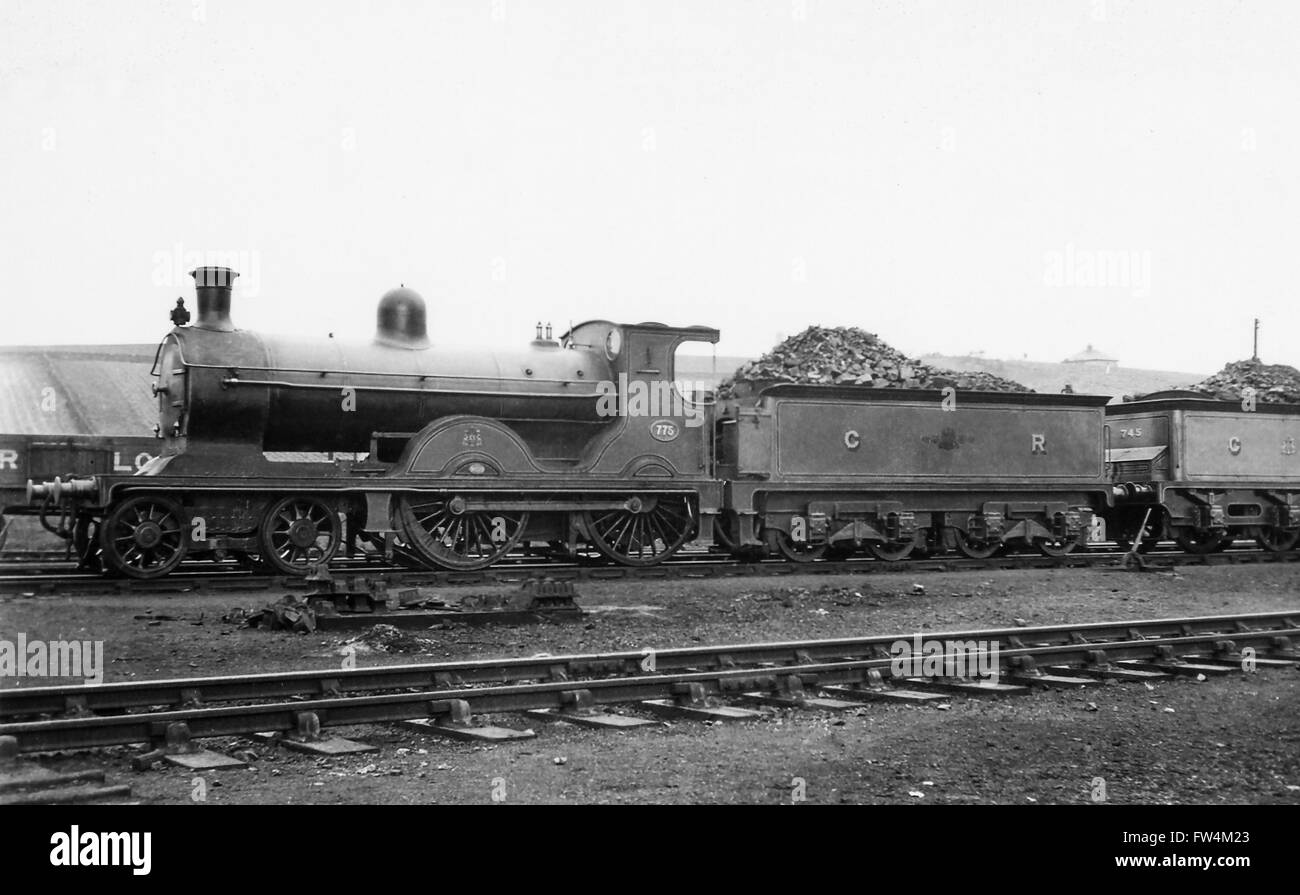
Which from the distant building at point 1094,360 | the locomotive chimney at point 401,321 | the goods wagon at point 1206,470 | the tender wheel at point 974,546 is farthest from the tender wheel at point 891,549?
the distant building at point 1094,360

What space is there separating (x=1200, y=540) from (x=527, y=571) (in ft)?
40.6

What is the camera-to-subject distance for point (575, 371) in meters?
15.9

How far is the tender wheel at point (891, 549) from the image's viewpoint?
17.9m

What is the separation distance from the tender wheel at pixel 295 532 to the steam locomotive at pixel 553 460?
34mm

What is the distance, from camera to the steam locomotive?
13938 millimetres

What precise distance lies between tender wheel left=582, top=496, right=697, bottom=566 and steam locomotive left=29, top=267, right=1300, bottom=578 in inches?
1.2

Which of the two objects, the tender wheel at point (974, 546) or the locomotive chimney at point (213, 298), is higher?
the locomotive chimney at point (213, 298)

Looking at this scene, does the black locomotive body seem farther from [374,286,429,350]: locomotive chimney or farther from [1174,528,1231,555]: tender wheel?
[1174,528,1231,555]: tender wheel

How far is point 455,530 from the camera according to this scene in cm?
1520

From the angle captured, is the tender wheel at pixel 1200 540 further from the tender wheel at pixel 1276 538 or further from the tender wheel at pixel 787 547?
the tender wheel at pixel 787 547

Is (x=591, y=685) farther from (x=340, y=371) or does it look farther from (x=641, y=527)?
(x=641, y=527)

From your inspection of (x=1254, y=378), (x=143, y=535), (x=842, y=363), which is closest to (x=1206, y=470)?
(x=842, y=363)

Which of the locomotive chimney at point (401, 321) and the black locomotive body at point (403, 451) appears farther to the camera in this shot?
the locomotive chimney at point (401, 321)
